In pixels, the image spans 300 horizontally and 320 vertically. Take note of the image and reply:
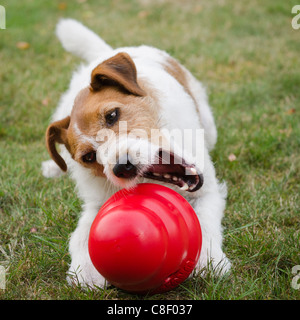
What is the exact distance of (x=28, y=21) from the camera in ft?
25.2

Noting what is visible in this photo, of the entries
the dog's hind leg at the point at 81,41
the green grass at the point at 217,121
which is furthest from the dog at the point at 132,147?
the dog's hind leg at the point at 81,41

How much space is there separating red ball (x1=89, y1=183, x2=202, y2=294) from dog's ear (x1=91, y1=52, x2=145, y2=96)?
937mm

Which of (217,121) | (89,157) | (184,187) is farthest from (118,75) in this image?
(217,121)

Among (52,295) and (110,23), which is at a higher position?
(52,295)

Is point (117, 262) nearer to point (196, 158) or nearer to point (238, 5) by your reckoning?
point (196, 158)

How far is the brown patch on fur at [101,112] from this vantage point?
8.75 feet

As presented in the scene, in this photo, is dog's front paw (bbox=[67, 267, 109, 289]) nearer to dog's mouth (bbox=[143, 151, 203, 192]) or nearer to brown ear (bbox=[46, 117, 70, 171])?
dog's mouth (bbox=[143, 151, 203, 192])

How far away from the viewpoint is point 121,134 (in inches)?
100.0

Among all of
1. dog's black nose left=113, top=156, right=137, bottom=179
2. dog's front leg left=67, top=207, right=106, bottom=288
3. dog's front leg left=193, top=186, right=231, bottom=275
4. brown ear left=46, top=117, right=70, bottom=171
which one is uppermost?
dog's black nose left=113, top=156, right=137, bottom=179

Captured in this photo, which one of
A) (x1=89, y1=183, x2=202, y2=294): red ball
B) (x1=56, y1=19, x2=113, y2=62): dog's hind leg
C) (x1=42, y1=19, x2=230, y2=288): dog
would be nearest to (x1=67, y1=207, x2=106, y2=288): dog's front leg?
(x1=42, y1=19, x2=230, y2=288): dog

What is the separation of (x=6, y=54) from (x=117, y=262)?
526 cm

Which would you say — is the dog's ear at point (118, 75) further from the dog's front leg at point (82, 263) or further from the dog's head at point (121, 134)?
the dog's front leg at point (82, 263)

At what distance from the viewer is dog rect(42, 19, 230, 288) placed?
241 centimetres
